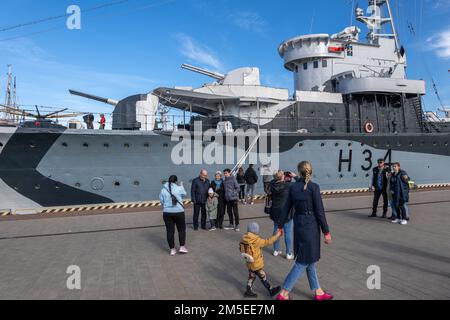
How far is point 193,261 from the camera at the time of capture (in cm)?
586

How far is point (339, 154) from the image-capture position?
15555mm

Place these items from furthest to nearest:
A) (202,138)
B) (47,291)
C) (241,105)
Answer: (241,105), (202,138), (47,291)

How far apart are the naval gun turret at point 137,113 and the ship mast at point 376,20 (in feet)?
47.6

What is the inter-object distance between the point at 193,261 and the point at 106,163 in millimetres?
7859

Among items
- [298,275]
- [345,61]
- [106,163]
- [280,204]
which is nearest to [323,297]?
[298,275]

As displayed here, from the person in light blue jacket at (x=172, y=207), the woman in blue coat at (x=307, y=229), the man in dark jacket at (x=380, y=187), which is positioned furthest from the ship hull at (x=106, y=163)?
the woman in blue coat at (x=307, y=229)

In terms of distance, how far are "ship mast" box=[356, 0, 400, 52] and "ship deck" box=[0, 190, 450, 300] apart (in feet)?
47.3

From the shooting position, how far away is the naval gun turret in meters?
13.5

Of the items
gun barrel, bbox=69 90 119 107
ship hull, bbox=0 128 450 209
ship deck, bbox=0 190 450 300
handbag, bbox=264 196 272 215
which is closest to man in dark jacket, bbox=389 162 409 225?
ship deck, bbox=0 190 450 300

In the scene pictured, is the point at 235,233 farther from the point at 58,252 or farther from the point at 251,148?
the point at 251,148

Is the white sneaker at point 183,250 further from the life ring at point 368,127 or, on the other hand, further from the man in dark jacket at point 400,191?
the life ring at point 368,127

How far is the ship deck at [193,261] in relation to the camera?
4.44 m
